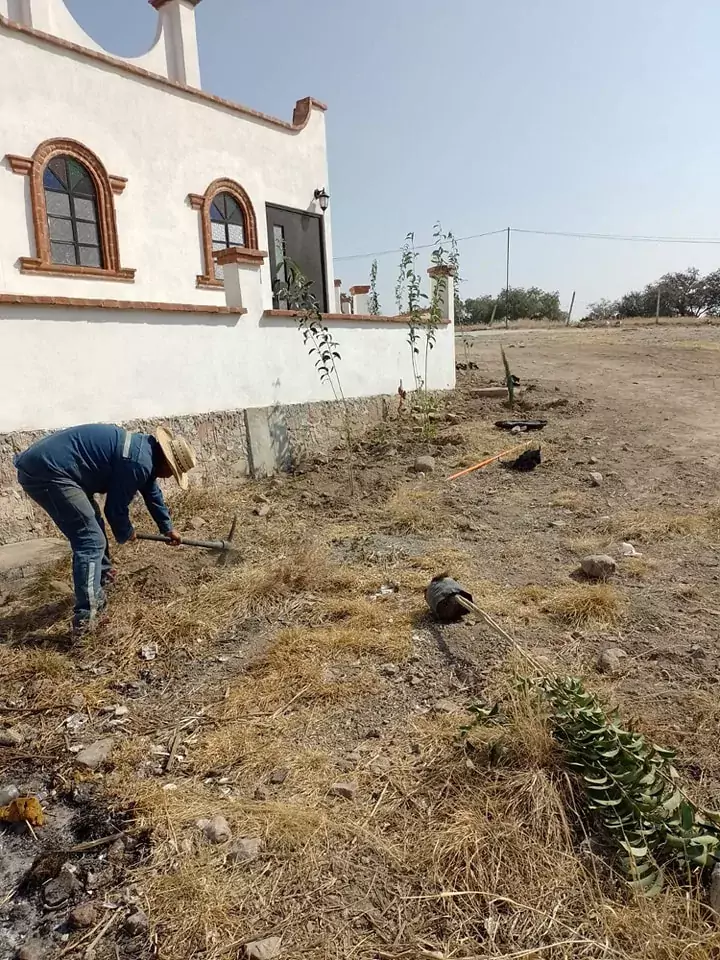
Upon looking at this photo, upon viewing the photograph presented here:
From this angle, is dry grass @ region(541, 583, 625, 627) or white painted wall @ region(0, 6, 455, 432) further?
white painted wall @ region(0, 6, 455, 432)

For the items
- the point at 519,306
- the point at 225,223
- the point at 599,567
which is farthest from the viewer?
the point at 519,306

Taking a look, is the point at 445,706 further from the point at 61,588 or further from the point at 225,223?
the point at 225,223

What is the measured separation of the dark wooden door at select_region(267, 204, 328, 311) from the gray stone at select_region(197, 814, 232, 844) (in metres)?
9.55

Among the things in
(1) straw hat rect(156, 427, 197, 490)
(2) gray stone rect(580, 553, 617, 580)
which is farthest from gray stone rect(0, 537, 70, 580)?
(2) gray stone rect(580, 553, 617, 580)

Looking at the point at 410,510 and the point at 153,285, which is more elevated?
the point at 153,285

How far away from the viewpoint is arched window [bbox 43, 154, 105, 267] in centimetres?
800

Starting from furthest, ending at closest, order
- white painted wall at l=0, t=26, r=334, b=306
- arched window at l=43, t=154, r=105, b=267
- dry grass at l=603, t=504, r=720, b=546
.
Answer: arched window at l=43, t=154, r=105, b=267, white painted wall at l=0, t=26, r=334, b=306, dry grass at l=603, t=504, r=720, b=546

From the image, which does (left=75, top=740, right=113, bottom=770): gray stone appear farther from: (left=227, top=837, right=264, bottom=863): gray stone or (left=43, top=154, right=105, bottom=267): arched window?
(left=43, top=154, right=105, bottom=267): arched window

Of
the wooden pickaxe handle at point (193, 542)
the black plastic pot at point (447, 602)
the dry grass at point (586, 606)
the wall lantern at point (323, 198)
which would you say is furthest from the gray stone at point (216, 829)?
the wall lantern at point (323, 198)

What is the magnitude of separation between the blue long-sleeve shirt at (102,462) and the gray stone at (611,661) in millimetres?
2696

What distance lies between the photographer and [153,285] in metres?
9.12

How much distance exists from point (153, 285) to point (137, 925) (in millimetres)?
8685

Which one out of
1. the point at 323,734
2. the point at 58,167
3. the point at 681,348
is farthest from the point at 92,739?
the point at 681,348

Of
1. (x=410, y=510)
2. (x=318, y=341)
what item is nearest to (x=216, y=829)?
(x=410, y=510)
